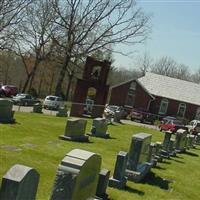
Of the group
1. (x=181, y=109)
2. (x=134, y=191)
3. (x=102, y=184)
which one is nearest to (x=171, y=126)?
(x=181, y=109)

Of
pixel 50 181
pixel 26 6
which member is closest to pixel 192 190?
pixel 50 181

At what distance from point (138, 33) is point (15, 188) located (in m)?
56.4

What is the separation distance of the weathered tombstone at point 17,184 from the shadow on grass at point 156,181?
8514mm

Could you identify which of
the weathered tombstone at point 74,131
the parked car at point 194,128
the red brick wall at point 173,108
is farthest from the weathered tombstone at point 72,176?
the red brick wall at point 173,108

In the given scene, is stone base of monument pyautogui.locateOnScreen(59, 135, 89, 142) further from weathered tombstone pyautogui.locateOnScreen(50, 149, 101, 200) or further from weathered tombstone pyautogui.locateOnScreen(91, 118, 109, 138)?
weathered tombstone pyautogui.locateOnScreen(50, 149, 101, 200)

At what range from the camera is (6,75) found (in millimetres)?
84688

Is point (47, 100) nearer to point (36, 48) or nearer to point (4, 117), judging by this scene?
point (36, 48)

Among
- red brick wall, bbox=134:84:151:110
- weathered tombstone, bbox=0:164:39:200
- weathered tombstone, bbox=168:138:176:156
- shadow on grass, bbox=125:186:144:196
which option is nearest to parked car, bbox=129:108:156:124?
red brick wall, bbox=134:84:151:110

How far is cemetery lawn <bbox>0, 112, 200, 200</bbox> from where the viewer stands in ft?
44.8

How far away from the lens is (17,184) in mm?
6922

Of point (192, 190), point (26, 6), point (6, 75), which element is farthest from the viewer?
point (6, 75)

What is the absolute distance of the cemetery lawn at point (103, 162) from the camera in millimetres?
13641

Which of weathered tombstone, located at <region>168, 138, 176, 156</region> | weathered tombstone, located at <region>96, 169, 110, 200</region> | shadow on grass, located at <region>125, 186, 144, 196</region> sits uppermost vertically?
weathered tombstone, located at <region>168, 138, 176, 156</region>

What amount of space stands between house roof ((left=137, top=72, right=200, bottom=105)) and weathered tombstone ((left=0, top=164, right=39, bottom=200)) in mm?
54917
